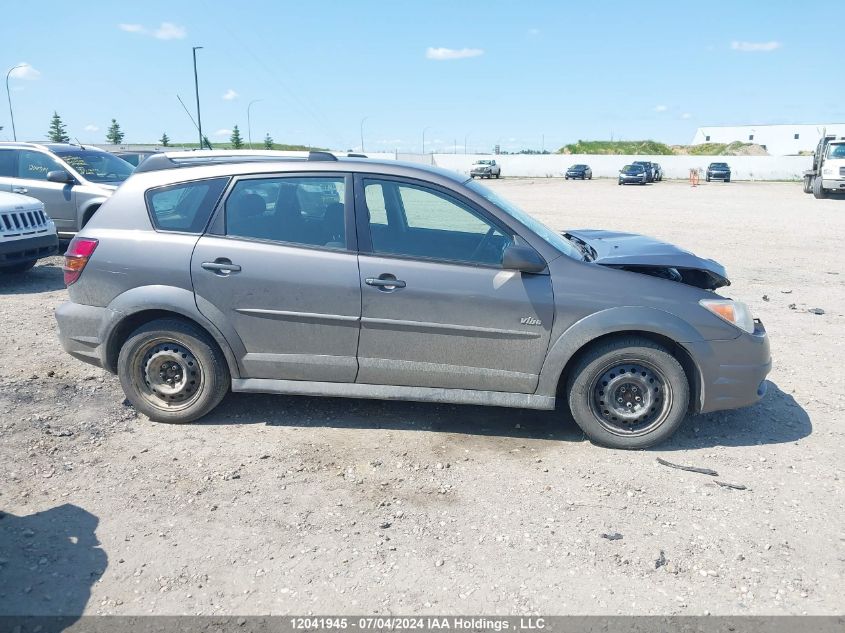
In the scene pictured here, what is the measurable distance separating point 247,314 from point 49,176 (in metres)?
8.02

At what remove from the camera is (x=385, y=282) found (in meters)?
4.44

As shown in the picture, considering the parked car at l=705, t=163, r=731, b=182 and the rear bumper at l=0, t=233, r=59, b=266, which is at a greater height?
the parked car at l=705, t=163, r=731, b=182

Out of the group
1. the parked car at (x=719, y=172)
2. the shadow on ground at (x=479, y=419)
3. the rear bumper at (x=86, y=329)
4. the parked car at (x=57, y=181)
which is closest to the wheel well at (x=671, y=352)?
the shadow on ground at (x=479, y=419)

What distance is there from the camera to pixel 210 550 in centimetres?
342

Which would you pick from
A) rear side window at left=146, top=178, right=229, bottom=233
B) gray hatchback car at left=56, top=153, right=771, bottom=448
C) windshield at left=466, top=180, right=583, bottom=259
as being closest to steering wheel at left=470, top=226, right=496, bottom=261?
gray hatchback car at left=56, top=153, right=771, bottom=448

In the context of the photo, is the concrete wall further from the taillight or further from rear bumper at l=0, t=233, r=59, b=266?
the taillight

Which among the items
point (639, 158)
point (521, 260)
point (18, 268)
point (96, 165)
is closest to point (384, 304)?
point (521, 260)

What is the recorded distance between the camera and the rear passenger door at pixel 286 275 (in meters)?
4.52

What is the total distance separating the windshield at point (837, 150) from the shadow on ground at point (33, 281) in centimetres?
2979

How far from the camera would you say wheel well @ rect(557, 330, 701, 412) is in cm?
444

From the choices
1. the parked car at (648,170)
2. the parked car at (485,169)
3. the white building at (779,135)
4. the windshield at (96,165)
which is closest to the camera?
the windshield at (96,165)

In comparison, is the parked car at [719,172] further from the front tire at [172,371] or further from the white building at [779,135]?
the front tire at [172,371]

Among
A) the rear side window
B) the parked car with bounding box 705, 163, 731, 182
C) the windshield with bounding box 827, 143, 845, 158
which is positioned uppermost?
the windshield with bounding box 827, 143, 845, 158

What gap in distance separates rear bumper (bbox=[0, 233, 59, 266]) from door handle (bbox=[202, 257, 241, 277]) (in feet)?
18.8
